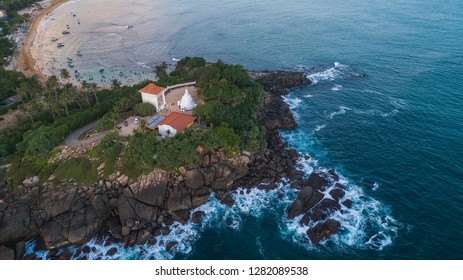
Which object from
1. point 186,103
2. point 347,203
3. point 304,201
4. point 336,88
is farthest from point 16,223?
point 336,88

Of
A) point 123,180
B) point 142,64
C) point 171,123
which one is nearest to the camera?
point 123,180

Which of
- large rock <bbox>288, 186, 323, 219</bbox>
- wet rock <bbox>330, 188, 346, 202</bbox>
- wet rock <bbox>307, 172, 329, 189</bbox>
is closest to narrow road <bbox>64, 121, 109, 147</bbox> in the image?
large rock <bbox>288, 186, 323, 219</bbox>

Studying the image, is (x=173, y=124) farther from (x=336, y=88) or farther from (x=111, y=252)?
(x=336, y=88)

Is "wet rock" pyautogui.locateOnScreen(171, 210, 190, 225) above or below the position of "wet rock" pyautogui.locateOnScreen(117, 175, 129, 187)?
below

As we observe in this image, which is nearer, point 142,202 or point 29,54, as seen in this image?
point 142,202

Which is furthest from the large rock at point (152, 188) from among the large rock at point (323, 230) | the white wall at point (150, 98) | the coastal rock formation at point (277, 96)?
the coastal rock formation at point (277, 96)

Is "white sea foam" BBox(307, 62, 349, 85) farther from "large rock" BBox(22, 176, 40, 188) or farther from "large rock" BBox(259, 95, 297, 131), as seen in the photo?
"large rock" BBox(22, 176, 40, 188)
